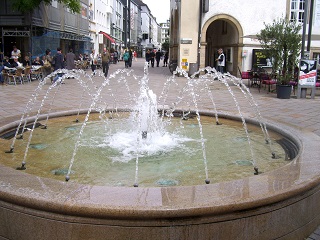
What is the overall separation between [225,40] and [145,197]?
22.7 m

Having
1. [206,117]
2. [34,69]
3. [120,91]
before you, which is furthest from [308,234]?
[34,69]

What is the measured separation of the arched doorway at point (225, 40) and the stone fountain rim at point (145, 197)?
18.2 meters

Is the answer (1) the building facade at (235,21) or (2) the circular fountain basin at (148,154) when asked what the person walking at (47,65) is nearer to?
(1) the building facade at (235,21)

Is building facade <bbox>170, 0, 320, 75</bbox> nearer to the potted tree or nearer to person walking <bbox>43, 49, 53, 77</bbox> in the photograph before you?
the potted tree

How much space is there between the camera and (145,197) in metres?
2.87

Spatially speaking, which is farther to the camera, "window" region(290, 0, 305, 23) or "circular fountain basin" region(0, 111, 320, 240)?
"window" region(290, 0, 305, 23)

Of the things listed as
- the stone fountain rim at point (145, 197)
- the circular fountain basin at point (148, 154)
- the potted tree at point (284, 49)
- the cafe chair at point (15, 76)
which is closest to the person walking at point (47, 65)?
the cafe chair at point (15, 76)

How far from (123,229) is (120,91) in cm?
1128

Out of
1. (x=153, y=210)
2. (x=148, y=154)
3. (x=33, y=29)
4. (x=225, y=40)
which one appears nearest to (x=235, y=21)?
(x=225, y=40)

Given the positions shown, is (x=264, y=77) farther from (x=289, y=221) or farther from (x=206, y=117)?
(x=289, y=221)

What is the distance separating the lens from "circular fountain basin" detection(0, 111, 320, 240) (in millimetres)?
2693

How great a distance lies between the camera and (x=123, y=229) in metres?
2.70

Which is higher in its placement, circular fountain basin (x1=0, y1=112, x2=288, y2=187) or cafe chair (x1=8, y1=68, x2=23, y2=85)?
cafe chair (x1=8, y1=68, x2=23, y2=85)

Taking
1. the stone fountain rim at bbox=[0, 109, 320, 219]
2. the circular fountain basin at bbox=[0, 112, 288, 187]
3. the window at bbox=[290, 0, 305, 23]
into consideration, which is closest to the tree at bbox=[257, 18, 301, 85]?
the circular fountain basin at bbox=[0, 112, 288, 187]
